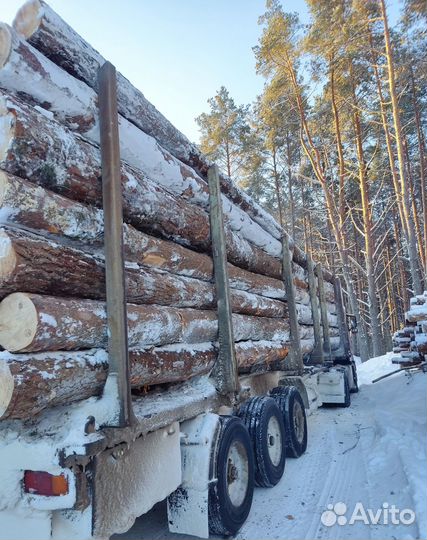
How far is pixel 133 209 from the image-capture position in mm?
3266

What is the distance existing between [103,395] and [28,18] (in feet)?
7.96

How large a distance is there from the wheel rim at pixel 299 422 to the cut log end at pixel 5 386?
183 inches

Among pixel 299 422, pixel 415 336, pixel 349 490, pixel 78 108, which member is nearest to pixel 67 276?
pixel 78 108

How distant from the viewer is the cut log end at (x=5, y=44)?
2.34m

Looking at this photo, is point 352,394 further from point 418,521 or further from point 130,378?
point 130,378

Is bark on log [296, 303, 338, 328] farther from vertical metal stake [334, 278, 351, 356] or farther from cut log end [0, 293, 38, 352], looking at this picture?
cut log end [0, 293, 38, 352]

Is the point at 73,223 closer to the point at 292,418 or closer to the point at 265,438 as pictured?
the point at 265,438

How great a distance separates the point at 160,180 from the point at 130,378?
1873mm

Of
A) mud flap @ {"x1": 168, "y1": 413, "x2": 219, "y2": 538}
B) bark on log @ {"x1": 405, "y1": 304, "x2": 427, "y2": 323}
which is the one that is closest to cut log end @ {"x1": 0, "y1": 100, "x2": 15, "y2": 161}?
mud flap @ {"x1": 168, "y1": 413, "x2": 219, "y2": 538}

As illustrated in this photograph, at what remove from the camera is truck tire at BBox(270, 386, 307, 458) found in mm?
5633

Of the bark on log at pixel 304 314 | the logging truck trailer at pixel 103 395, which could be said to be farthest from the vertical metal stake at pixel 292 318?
the logging truck trailer at pixel 103 395

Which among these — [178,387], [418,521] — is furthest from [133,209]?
[418,521]

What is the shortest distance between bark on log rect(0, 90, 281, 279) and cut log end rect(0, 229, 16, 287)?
0.41 m

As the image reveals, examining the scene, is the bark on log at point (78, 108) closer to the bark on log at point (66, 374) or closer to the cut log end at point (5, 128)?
the cut log end at point (5, 128)
